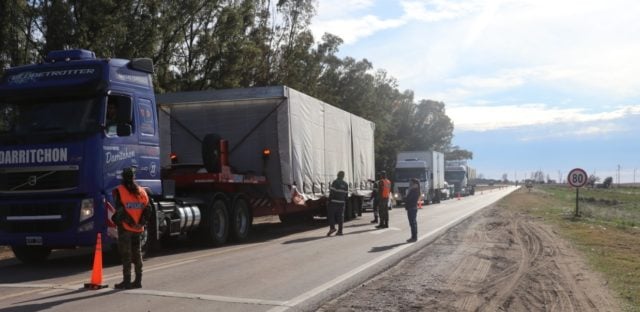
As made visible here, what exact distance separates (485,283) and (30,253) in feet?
26.8

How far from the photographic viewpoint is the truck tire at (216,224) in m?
13.6

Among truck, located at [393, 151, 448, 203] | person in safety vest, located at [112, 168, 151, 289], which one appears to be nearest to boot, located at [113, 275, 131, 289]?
person in safety vest, located at [112, 168, 151, 289]

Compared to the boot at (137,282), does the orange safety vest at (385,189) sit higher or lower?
higher

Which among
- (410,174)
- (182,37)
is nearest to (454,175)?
(410,174)

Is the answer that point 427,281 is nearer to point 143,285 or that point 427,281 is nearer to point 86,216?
point 143,285

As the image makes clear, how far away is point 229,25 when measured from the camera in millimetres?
27516

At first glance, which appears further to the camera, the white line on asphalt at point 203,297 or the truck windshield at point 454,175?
the truck windshield at point 454,175

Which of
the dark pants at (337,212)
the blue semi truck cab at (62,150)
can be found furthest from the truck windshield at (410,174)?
the blue semi truck cab at (62,150)

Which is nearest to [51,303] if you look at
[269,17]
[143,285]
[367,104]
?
[143,285]

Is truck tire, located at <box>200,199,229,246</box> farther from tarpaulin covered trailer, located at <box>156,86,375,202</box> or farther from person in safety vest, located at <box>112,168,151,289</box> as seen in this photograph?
person in safety vest, located at <box>112,168,151,289</box>

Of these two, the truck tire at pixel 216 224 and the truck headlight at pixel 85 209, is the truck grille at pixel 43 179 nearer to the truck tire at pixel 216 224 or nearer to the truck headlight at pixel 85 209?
the truck headlight at pixel 85 209

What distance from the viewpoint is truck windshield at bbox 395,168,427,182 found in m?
39.8

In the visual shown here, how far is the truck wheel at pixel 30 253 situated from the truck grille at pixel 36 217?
109 cm

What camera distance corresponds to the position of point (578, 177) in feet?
81.5
